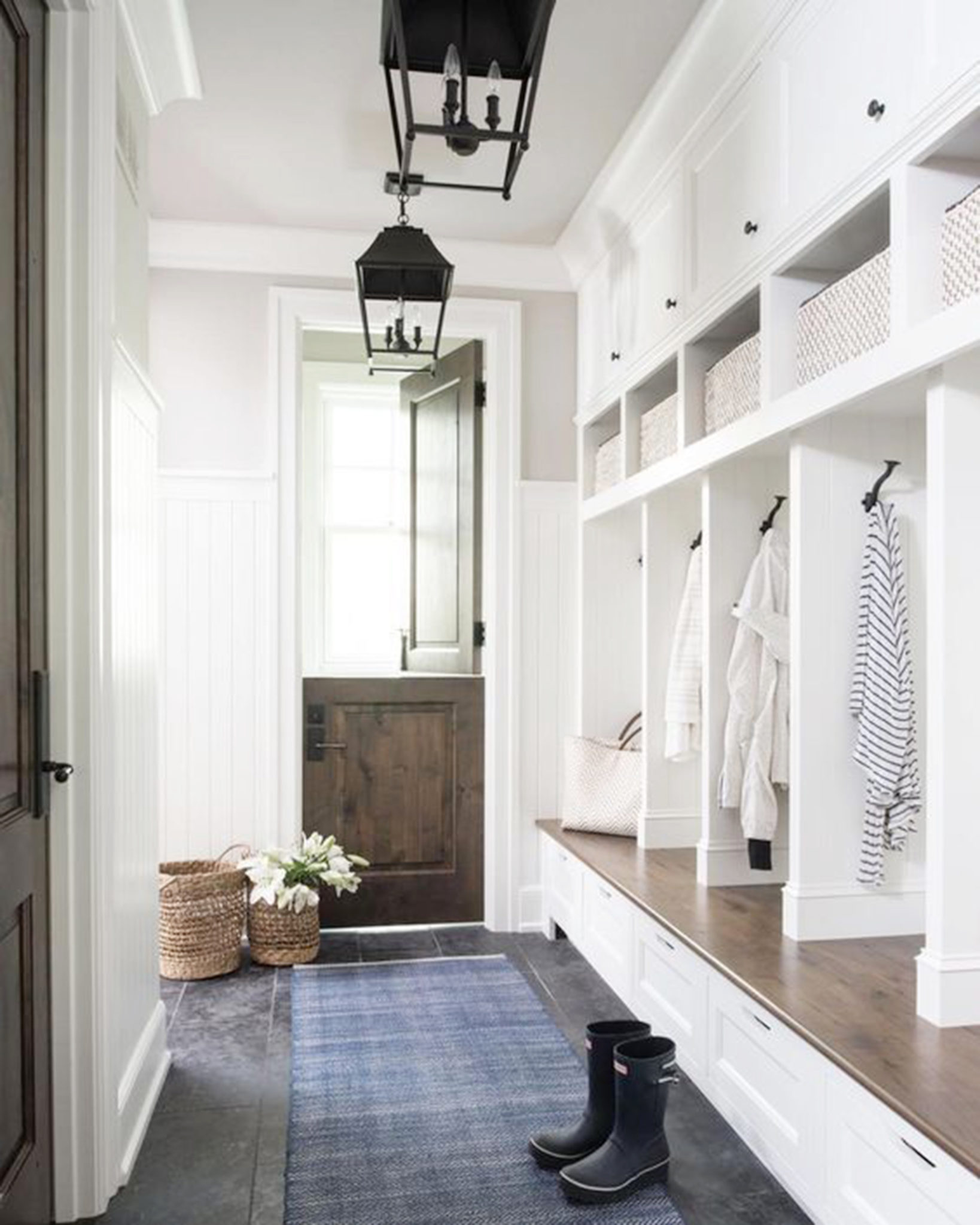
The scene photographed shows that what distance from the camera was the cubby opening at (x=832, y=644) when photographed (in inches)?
99.3

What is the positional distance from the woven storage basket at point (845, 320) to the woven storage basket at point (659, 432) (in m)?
0.81

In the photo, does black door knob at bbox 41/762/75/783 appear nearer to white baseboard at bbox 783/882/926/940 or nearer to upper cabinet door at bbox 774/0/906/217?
white baseboard at bbox 783/882/926/940

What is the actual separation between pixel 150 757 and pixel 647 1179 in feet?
5.32

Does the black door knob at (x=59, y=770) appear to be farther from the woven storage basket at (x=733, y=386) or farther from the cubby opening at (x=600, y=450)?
the cubby opening at (x=600, y=450)

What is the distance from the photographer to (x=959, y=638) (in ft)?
6.59

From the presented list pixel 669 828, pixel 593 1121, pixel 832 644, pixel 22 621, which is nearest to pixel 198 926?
pixel 669 828

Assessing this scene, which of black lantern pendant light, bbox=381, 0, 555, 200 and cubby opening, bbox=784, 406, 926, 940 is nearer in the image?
black lantern pendant light, bbox=381, 0, 555, 200

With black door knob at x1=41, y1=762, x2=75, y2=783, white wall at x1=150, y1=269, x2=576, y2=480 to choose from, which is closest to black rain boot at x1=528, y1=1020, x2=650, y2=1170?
black door knob at x1=41, y1=762, x2=75, y2=783

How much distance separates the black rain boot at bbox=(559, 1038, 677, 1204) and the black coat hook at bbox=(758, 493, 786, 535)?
58.6 inches

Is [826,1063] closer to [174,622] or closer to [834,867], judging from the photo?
[834,867]

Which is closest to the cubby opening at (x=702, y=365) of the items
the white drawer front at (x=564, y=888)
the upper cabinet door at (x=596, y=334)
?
the upper cabinet door at (x=596, y=334)

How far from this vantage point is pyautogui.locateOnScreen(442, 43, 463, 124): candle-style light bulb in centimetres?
172

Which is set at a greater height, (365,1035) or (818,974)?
(818,974)

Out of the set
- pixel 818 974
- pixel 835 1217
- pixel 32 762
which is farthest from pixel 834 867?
pixel 32 762
